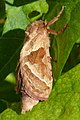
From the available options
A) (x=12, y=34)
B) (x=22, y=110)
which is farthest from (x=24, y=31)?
(x=22, y=110)

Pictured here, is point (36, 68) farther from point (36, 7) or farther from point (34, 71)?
point (36, 7)

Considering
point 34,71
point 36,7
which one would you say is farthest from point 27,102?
point 36,7

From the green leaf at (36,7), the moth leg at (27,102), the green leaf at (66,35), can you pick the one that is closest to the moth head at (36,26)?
the green leaf at (36,7)

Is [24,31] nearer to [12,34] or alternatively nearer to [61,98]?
[12,34]

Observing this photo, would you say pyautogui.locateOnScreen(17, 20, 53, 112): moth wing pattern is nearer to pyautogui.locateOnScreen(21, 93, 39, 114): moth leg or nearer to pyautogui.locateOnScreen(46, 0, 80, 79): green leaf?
pyautogui.locateOnScreen(21, 93, 39, 114): moth leg

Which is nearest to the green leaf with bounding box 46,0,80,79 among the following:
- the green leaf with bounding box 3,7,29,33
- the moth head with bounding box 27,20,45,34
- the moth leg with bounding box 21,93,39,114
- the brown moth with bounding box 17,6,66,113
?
the brown moth with bounding box 17,6,66,113
